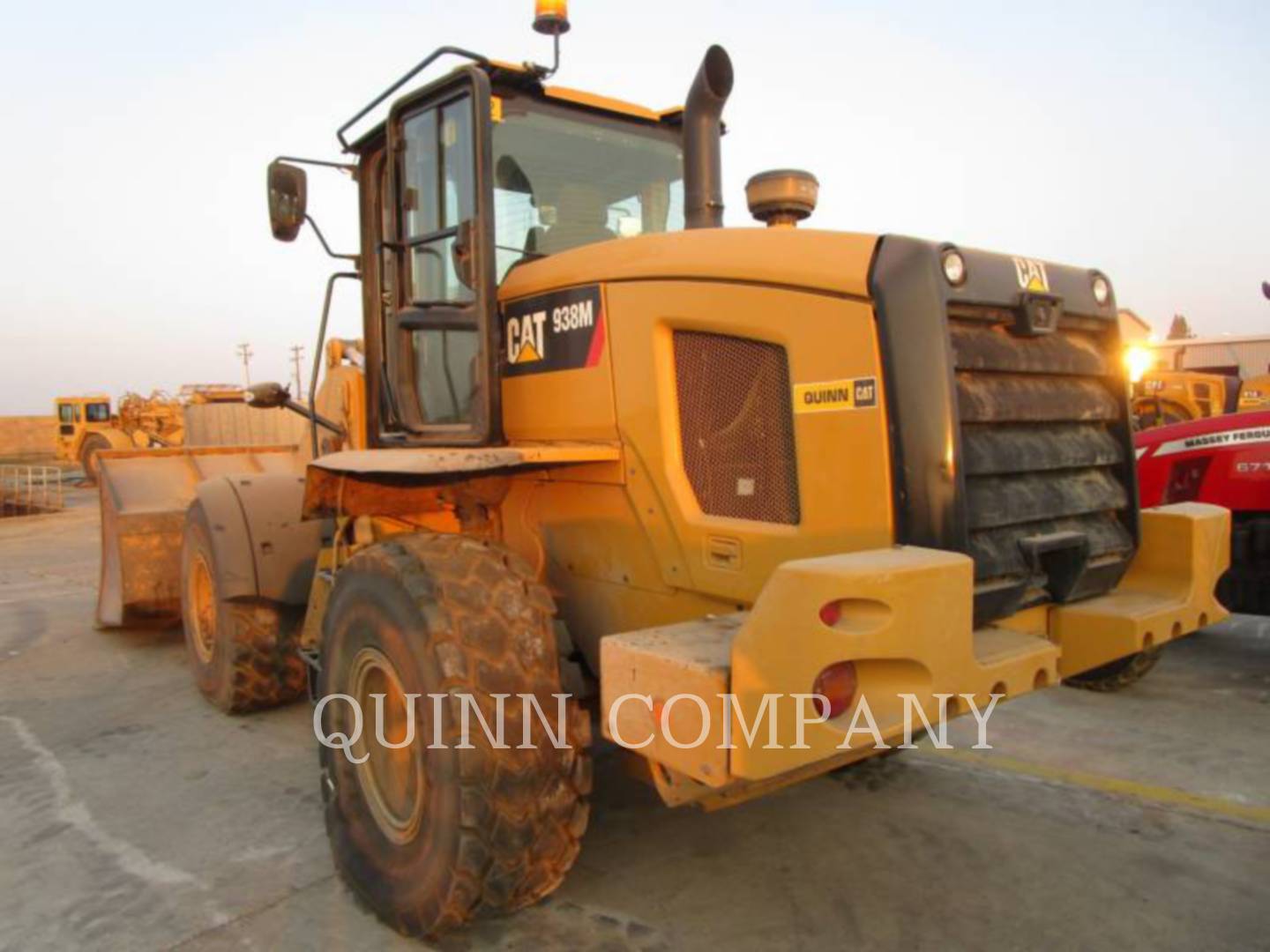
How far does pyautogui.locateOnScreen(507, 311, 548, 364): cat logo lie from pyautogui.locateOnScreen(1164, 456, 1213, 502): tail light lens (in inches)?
173

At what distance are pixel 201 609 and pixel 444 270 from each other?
328 cm

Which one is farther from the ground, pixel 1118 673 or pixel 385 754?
pixel 385 754

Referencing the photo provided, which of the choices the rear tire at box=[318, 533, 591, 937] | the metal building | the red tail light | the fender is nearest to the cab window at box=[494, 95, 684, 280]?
the rear tire at box=[318, 533, 591, 937]

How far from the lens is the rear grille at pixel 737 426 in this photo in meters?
2.88

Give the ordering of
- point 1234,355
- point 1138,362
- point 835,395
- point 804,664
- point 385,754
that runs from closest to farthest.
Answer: point 804,664
point 835,395
point 385,754
point 1138,362
point 1234,355

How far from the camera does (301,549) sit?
5414 mm

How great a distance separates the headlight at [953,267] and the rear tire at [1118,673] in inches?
95.1

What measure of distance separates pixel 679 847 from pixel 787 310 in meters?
2.03

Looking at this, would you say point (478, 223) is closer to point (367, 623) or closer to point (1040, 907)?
point (367, 623)

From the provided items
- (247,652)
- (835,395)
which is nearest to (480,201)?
(835,395)

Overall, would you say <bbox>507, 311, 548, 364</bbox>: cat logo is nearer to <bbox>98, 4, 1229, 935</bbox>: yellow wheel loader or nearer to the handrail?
<bbox>98, 4, 1229, 935</bbox>: yellow wheel loader

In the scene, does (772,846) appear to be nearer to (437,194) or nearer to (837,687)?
(837,687)

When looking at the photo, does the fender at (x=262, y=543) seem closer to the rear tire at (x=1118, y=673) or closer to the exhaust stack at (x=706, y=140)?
the exhaust stack at (x=706, y=140)

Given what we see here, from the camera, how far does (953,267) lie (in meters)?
2.80
